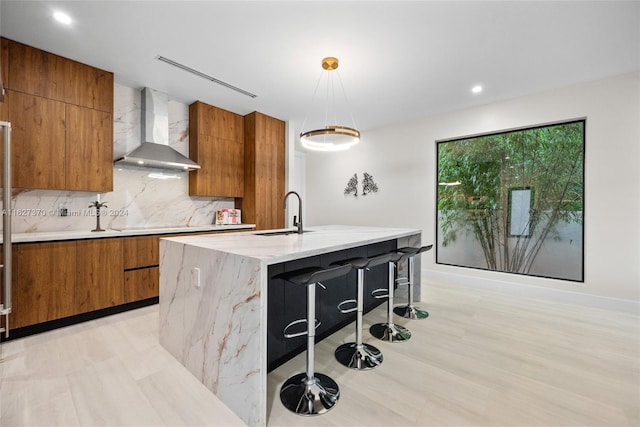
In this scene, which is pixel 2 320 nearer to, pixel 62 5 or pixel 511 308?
pixel 62 5

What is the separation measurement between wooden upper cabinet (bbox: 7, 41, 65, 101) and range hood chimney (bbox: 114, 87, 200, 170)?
→ 824mm

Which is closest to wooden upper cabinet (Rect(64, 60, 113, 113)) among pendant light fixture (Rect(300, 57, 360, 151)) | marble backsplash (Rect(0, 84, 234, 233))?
marble backsplash (Rect(0, 84, 234, 233))

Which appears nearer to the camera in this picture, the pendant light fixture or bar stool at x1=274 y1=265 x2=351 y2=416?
bar stool at x1=274 y1=265 x2=351 y2=416

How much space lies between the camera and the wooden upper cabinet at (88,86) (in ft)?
9.20

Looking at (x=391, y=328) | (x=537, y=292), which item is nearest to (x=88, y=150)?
(x=391, y=328)

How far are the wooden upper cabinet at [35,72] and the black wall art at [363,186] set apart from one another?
4371mm

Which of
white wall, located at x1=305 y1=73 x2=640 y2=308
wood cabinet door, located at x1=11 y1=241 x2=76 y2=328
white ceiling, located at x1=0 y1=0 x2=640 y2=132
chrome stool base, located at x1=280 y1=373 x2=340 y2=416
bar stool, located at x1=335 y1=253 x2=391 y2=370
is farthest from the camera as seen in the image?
white wall, located at x1=305 y1=73 x2=640 y2=308

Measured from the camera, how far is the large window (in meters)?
3.47

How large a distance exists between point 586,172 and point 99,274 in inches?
221

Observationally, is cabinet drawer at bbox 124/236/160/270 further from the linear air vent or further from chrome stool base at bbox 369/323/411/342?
chrome stool base at bbox 369/323/411/342

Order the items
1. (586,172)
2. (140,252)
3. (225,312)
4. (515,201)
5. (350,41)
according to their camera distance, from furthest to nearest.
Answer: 1. (515,201)
2. (586,172)
3. (140,252)
4. (350,41)
5. (225,312)

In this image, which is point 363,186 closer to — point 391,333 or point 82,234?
point 391,333

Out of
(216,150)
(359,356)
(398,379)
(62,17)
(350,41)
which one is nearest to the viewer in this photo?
(398,379)

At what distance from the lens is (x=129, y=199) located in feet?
11.5
